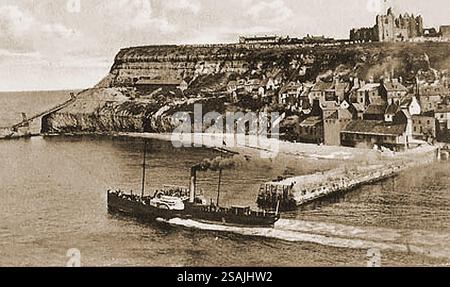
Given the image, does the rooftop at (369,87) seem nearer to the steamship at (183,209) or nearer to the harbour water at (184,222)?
the harbour water at (184,222)

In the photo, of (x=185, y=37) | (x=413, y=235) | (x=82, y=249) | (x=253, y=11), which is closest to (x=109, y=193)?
(x=82, y=249)

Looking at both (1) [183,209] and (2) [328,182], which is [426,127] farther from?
(1) [183,209]

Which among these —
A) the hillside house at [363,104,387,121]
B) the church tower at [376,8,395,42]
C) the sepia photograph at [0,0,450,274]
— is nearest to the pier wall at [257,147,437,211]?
the sepia photograph at [0,0,450,274]

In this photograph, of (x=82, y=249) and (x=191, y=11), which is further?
(x=191, y=11)

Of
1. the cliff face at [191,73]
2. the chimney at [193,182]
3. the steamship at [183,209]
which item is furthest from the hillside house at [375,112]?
the chimney at [193,182]
